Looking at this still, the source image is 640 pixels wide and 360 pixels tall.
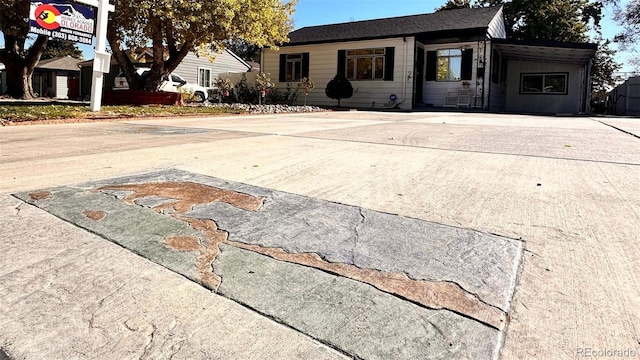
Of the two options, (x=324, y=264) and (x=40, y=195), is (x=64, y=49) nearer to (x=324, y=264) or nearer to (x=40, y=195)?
(x=40, y=195)

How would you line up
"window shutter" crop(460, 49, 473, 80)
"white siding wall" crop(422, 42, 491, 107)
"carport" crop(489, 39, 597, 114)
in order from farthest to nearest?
"carport" crop(489, 39, 597, 114), "window shutter" crop(460, 49, 473, 80), "white siding wall" crop(422, 42, 491, 107)

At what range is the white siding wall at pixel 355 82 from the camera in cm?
1820

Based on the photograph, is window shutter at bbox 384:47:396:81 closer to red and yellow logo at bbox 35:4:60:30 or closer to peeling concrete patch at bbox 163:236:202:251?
red and yellow logo at bbox 35:4:60:30

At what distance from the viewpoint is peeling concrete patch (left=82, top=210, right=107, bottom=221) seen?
261 cm

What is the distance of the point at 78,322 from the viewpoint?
5.18ft

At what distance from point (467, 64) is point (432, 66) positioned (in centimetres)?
175

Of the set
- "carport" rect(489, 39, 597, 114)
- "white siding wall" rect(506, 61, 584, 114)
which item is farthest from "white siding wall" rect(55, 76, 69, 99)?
"white siding wall" rect(506, 61, 584, 114)

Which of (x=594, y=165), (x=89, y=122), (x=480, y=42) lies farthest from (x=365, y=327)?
(x=480, y=42)

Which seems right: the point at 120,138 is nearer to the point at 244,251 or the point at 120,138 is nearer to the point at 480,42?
the point at 244,251

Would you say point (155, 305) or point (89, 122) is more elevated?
point (89, 122)

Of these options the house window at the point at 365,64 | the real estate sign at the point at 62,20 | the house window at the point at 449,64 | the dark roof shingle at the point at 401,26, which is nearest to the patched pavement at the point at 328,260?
the real estate sign at the point at 62,20

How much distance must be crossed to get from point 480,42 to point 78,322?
17.9 m

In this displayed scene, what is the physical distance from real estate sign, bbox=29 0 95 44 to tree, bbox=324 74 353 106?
984 centimetres

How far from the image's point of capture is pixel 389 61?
1858 centimetres
